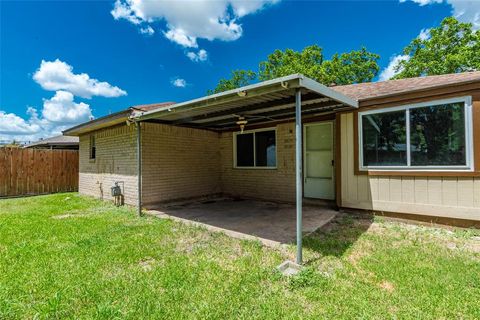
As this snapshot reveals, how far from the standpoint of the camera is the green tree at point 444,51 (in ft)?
55.6

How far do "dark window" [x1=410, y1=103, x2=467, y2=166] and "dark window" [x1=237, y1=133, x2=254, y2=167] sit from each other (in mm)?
4691

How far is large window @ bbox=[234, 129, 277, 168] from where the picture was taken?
798cm

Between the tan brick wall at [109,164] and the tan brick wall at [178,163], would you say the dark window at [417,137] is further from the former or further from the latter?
the tan brick wall at [109,164]

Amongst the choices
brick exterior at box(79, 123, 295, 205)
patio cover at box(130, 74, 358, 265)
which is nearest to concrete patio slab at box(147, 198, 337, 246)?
brick exterior at box(79, 123, 295, 205)

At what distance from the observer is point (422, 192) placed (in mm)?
4875

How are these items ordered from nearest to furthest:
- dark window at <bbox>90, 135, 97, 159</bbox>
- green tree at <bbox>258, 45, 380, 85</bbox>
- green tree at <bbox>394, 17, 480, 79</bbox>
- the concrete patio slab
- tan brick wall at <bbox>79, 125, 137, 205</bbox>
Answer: the concrete patio slab < tan brick wall at <bbox>79, 125, 137, 205</bbox> < dark window at <bbox>90, 135, 97, 159</bbox> < green tree at <bbox>394, 17, 480, 79</bbox> < green tree at <bbox>258, 45, 380, 85</bbox>

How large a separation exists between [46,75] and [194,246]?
2096cm

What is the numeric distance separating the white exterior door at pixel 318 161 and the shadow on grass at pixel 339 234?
1.44 metres

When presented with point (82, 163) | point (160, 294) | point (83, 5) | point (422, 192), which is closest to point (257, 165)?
point (422, 192)

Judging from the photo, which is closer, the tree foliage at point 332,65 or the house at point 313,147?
the house at point 313,147

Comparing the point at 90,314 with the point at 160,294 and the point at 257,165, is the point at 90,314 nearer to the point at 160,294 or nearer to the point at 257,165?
the point at 160,294

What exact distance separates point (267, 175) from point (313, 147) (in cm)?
169

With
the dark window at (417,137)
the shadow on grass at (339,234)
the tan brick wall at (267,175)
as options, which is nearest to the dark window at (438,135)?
the dark window at (417,137)

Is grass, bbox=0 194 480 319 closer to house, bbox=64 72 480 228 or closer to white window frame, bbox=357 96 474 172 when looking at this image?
house, bbox=64 72 480 228
